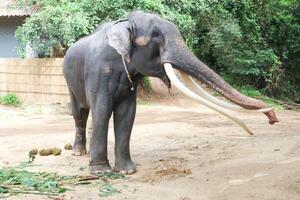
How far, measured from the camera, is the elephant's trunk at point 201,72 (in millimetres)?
5212

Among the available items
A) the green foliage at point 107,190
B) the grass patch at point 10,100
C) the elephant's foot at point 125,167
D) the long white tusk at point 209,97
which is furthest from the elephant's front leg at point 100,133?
the grass patch at point 10,100

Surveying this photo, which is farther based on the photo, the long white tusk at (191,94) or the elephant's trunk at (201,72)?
the long white tusk at (191,94)

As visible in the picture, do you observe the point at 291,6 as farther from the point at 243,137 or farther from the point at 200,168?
the point at 200,168

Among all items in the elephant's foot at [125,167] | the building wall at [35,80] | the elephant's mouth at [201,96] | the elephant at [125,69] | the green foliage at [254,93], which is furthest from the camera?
the green foliage at [254,93]

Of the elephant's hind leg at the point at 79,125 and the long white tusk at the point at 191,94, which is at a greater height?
the long white tusk at the point at 191,94

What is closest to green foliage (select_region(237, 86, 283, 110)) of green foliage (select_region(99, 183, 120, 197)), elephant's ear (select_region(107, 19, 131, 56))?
elephant's ear (select_region(107, 19, 131, 56))

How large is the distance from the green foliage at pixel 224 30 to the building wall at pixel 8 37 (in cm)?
266

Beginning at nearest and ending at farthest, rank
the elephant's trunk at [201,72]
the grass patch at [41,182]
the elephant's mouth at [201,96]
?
the elephant's trunk at [201,72]
the elephant's mouth at [201,96]
the grass patch at [41,182]

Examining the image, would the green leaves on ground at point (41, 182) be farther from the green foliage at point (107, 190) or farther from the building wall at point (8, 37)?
the building wall at point (8, 37)

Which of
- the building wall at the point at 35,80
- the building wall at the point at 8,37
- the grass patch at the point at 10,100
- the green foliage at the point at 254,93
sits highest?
the building wall at the point at 8,37

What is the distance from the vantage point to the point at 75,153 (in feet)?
27.5

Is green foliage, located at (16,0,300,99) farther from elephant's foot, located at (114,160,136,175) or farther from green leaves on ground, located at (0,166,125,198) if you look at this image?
green leaves on ground, located at (0,166,125,198)

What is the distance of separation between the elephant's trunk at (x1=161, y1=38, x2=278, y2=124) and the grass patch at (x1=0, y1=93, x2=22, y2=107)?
10.9m

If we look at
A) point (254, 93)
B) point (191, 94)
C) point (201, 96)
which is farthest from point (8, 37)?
point (191, 94)
